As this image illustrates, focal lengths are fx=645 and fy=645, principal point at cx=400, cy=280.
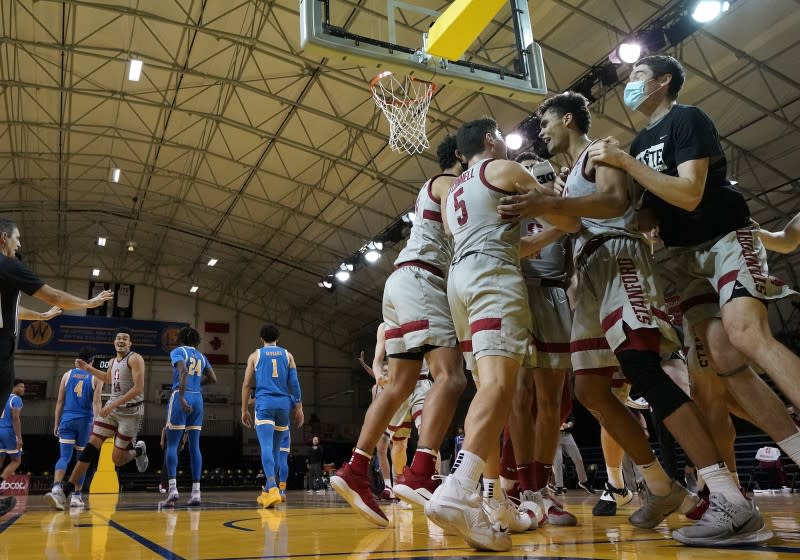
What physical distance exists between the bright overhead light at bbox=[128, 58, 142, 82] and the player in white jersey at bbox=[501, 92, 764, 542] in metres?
14.1

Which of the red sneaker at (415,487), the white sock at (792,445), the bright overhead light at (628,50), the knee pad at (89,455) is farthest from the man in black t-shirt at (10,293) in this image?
the bright overhead light at (628,50)

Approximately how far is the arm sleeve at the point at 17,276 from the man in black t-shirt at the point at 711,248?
140 inches

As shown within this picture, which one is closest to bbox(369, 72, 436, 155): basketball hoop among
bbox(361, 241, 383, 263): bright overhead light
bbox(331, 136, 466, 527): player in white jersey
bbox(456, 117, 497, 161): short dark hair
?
bbox(361, 241, 383, 263): bright overhead light

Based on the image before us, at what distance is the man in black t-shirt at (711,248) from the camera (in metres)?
2.47

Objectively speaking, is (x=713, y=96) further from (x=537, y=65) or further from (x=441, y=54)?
(x=441, y=54)

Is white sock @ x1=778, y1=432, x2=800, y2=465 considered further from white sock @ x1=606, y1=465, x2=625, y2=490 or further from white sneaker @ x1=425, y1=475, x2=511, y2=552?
white sock @ x1=606, y1=465, x2=625, y2=490

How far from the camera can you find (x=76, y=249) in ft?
92.1

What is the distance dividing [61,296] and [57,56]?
46.2ft

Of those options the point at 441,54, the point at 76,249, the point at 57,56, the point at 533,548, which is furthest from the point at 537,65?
the point at 76,249

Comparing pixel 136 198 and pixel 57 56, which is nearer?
pixel 57 56

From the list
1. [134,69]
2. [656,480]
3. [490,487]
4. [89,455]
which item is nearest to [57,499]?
[89,455]

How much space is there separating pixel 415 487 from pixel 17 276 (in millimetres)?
2949

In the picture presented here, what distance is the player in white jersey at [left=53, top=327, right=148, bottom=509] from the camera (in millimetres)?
6629

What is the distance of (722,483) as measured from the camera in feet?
7.82
